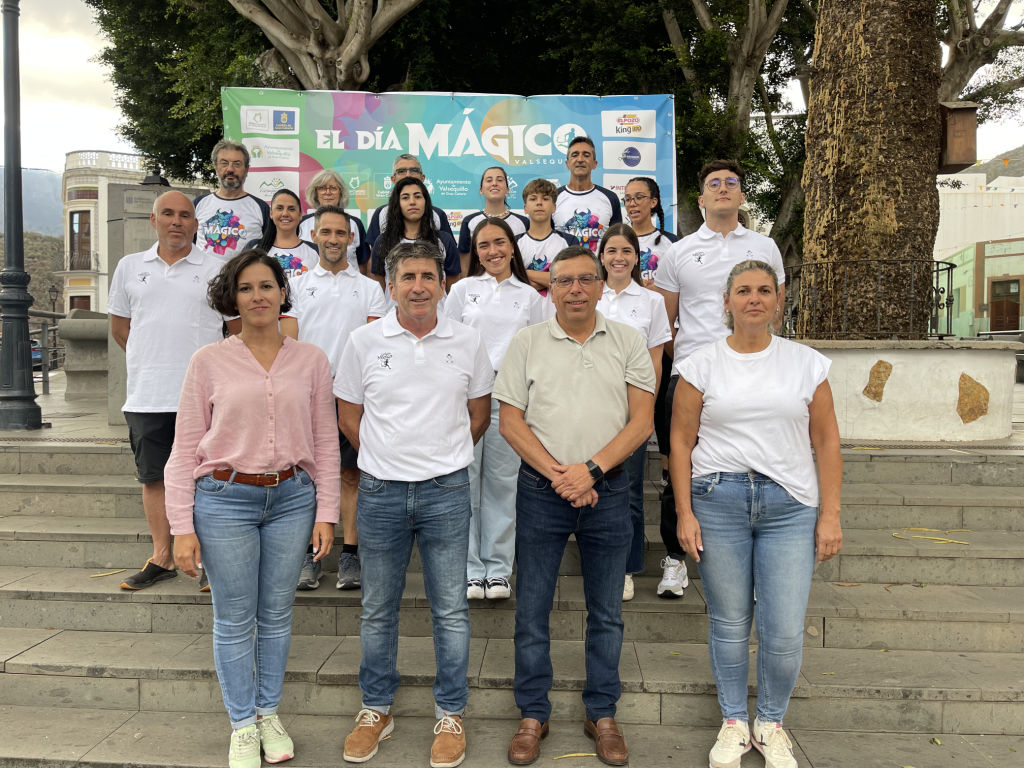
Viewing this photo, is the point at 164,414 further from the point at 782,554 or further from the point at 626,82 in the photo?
the point at 626,82

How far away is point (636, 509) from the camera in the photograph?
Answer: 162 inches

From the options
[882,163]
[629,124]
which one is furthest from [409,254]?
[629,124]

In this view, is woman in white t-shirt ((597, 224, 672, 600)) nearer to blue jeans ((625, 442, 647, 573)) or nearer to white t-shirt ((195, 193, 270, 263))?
blue jeans ((625, 442, 647, 573))

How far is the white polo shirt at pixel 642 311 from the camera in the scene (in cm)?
403

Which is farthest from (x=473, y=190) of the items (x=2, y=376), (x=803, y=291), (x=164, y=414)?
(x=164, y=414)

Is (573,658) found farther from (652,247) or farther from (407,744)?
(652,247)

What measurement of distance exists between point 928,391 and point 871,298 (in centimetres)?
96

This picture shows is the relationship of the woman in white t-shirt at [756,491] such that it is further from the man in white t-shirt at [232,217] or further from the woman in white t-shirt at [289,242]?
the man in white t-shirt at [232,217]

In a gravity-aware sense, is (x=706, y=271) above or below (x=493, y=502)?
above

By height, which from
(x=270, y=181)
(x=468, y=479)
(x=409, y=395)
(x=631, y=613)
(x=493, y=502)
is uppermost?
(x=270, y=181)

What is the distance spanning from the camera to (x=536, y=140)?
363 inches

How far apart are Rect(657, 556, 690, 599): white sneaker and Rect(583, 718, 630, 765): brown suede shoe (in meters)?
0.95

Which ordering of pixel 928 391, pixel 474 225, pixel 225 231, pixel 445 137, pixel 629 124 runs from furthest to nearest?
pixel 445 137, pixel 629 124, pixel 928 391, pixel 225 231, pixel 474 225

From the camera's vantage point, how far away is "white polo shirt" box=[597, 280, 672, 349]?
4031 mm
